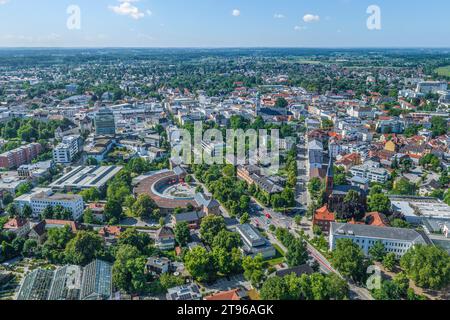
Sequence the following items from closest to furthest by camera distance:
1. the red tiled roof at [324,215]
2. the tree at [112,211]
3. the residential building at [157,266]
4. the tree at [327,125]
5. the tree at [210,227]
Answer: the residential building at [157,266]
the tree at [210,227]
the red tiled roof at [324,215]
the tree at [112,211]
the tree at [327,125]

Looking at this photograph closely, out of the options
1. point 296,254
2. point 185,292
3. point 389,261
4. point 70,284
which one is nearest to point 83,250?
point 70,284

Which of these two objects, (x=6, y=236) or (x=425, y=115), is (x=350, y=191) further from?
(x=425, y=115)

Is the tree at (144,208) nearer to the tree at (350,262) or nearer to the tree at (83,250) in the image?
the tree at (83,250)

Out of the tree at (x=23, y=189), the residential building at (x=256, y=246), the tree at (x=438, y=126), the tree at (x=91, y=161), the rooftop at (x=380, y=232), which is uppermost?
the tree at (x=438, y=126)

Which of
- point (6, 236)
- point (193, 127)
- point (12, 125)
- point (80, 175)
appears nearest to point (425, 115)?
point (193, 127)

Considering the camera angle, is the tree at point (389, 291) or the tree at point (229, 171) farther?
the tree at point (229, 171)

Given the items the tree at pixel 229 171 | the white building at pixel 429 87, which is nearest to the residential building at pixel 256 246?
the tree at pixel 229 171

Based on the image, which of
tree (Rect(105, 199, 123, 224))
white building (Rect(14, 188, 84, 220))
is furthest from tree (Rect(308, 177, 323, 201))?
white building (Rect(14, 188, 84, 220))
